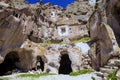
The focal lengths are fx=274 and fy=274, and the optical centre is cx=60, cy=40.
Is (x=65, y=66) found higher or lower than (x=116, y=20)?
lower

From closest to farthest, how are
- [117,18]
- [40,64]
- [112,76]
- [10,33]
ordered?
1. [112,76]
2. [117,18]
3. [10,33]
4. [40,64]

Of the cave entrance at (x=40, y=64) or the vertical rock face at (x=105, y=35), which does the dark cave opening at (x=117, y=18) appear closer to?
the vertical rock face at (x=105, y=35)

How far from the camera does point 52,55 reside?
166ft

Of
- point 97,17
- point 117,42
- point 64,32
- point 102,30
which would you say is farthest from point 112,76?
point 64,32

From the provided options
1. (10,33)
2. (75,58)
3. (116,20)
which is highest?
(116,20)

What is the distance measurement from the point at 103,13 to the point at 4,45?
17.5 meters

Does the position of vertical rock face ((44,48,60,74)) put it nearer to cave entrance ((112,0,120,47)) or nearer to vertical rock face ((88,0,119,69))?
vertical rock face ((88,0,119,69))

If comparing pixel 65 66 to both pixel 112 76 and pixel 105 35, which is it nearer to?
pixel 105 35

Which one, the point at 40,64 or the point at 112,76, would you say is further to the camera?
the point at 40,64

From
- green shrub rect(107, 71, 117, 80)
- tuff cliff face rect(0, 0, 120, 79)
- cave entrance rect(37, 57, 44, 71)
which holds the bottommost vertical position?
green shrub rect(107, 71, 117, 80)

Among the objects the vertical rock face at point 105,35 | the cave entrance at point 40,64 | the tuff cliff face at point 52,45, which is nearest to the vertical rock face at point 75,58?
the tuff cliff face at point 52,45

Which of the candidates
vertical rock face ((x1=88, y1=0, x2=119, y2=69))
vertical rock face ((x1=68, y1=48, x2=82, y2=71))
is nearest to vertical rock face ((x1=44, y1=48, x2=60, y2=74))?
vertical rock face ((x1=68, y1=48, x2=82, y2=71))

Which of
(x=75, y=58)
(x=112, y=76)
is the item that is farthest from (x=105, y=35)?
(x=112, y=76)

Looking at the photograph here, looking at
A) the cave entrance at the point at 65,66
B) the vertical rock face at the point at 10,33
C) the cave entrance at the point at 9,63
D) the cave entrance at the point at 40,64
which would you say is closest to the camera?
the vertical rock face at the point at 10,33
